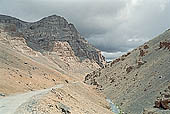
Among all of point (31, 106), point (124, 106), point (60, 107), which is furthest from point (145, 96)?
point (31, 106)

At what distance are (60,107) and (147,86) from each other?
2678 cm

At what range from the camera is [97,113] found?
104ft

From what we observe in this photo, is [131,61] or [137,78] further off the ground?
[131,61]

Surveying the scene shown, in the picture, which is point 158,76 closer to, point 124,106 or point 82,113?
point 124,106

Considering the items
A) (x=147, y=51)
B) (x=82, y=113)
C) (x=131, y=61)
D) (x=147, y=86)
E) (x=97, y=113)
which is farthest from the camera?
(x=131, y=61)

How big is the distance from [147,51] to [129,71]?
10.3 metres

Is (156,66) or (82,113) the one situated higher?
(156,66)

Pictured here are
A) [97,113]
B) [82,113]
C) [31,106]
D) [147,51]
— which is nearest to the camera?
[31,106]

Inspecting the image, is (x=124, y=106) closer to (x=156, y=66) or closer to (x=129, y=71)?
(x=156, y=66)

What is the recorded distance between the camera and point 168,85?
37406 mm

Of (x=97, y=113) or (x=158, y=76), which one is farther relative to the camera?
(x=158, y=76)

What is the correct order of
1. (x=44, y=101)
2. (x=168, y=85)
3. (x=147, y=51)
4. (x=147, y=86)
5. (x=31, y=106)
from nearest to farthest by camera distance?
(x=31, y=106)
(x=44, y=101)
(x=168, y=85)
(x=147, y=86)
(x=147, y=51)

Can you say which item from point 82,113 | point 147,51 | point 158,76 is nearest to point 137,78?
point 158,76

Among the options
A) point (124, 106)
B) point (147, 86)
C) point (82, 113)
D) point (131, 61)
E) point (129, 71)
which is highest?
point (131, 61)
